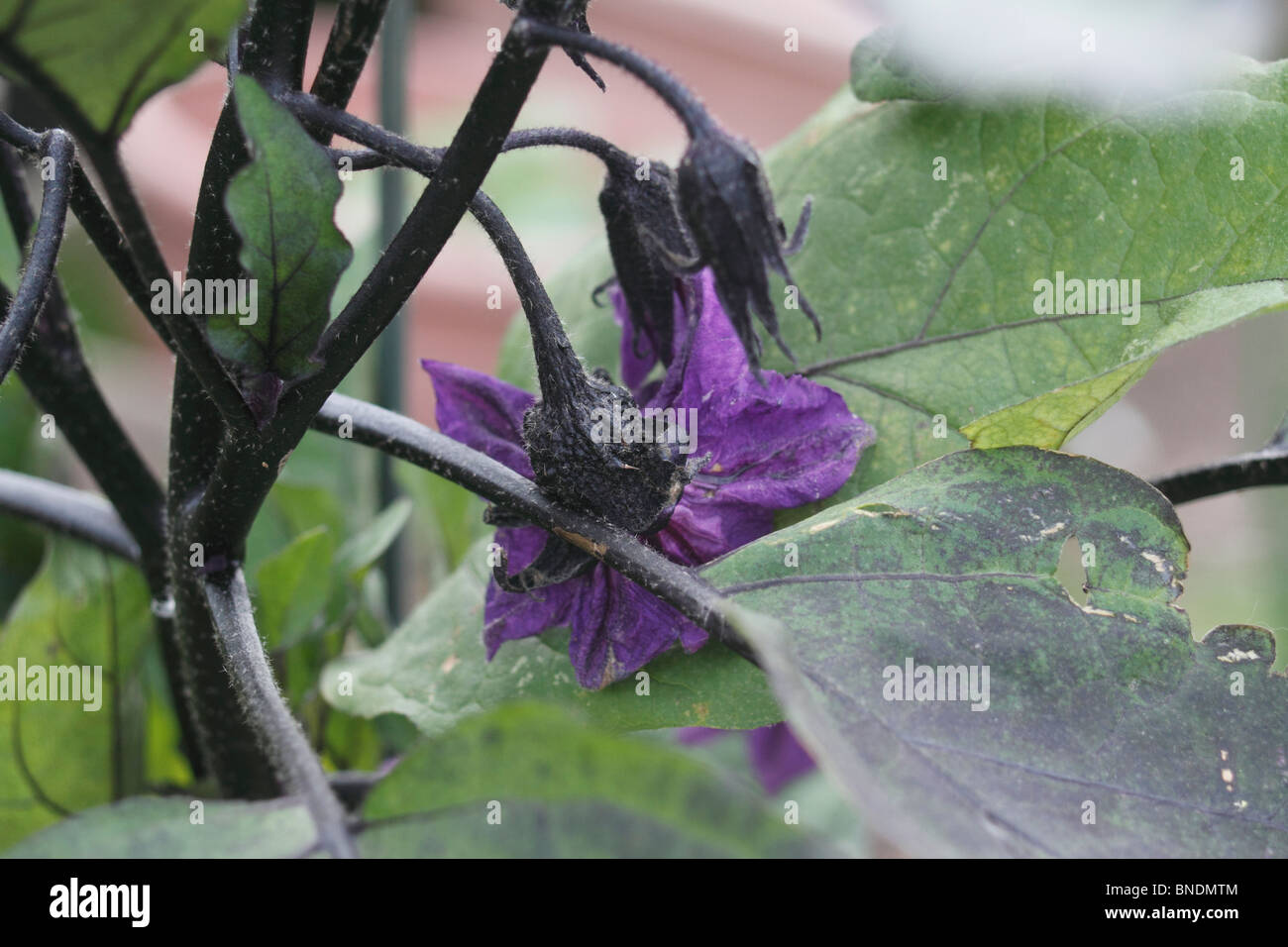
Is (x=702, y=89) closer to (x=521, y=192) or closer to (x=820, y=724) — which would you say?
(x=521, y=192)

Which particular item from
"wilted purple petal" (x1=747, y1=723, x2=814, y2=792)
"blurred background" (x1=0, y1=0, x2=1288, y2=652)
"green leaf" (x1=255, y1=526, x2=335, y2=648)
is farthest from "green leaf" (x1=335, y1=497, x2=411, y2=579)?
"wilted purple petal" (x1=747, y1=723, x2=814, y2=792)

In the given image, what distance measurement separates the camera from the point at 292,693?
440 mm

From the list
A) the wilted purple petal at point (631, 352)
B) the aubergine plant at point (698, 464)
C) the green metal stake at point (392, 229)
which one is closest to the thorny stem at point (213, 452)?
the aubergine plant at point (698, 464)

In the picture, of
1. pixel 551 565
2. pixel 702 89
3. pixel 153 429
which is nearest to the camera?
pixel 551 565

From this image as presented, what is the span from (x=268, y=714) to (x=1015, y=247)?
0.23m

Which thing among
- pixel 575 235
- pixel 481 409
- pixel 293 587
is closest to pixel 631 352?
pixel 481 409

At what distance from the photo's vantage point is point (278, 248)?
200mm

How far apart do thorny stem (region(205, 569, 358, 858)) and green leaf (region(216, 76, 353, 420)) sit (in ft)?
0.17

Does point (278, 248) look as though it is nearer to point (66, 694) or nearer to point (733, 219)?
point (733, 219)

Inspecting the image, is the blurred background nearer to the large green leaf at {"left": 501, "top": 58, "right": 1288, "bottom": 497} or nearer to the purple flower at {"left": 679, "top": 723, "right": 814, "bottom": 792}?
the purple flower at {"left": 679, "top": 723, "right": 814, "bottom": 792}

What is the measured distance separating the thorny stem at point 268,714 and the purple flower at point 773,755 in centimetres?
34
